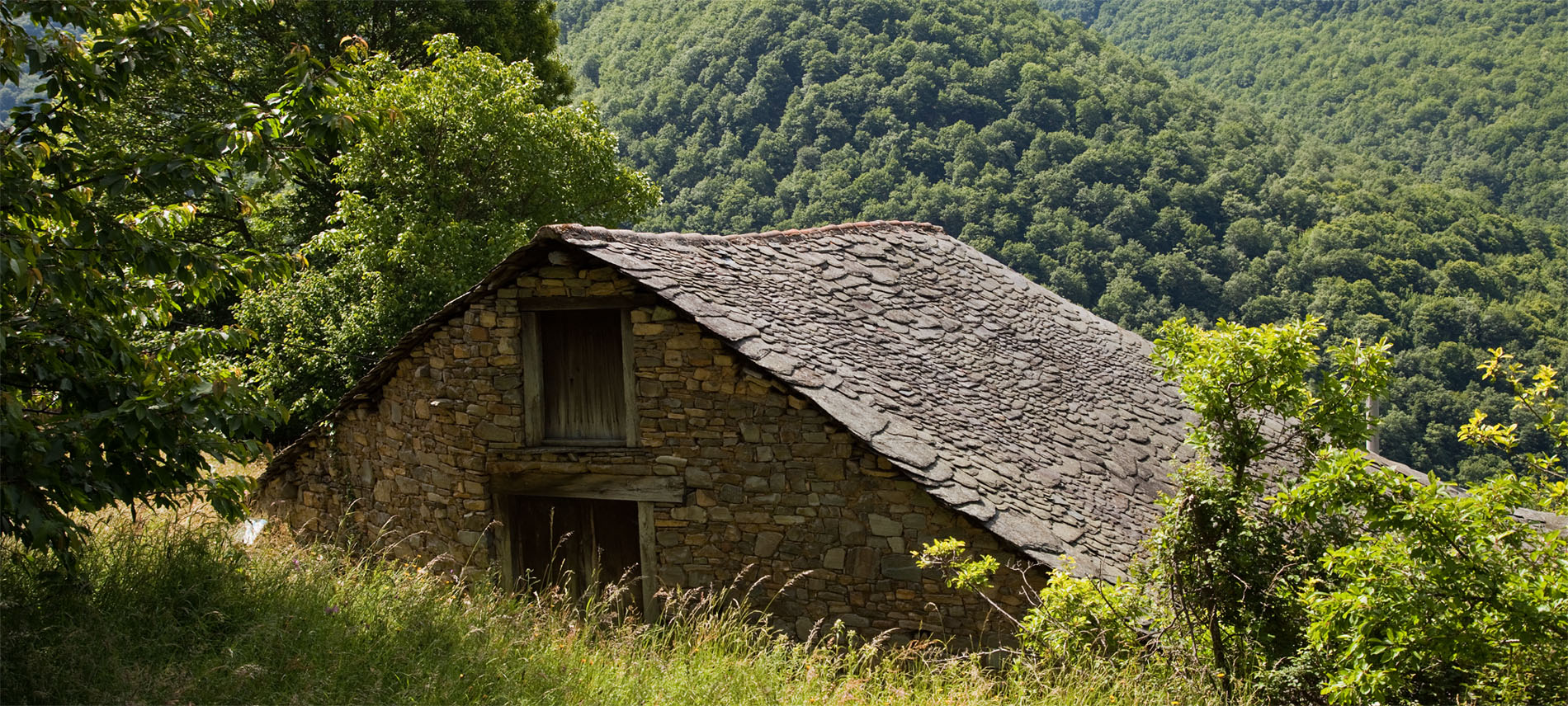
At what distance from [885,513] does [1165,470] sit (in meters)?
3.99

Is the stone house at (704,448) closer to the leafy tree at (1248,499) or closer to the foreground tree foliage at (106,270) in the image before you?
the leafy tree at (1248,499)

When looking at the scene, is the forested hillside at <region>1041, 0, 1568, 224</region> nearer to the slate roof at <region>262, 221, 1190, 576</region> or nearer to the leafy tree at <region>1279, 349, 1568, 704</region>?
the slate roof at <region>262, 221, 1190, 576</region>

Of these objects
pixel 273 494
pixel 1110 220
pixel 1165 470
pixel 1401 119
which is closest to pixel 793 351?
pixel 1165 470

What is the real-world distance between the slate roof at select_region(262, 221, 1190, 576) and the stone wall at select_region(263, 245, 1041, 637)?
19cm

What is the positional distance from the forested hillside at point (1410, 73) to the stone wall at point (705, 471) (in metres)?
44.7

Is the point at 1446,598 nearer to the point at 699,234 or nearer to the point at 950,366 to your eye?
the point at 950,366

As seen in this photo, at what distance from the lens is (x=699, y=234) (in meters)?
9.46

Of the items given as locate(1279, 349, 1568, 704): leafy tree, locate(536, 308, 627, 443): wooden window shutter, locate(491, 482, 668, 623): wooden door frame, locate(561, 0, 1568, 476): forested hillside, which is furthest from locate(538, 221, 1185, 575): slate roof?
locate(561, 0, 1568, 476): forested hillside

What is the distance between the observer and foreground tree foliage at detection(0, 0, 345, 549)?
13.7ft

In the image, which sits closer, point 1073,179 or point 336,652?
point 336,652

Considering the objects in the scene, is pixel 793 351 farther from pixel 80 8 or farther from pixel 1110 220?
pixel 1110 220

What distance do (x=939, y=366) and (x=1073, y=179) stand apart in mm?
28915

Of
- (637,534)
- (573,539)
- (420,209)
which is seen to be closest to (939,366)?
(637,534)

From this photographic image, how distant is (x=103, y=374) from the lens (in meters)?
4.48
